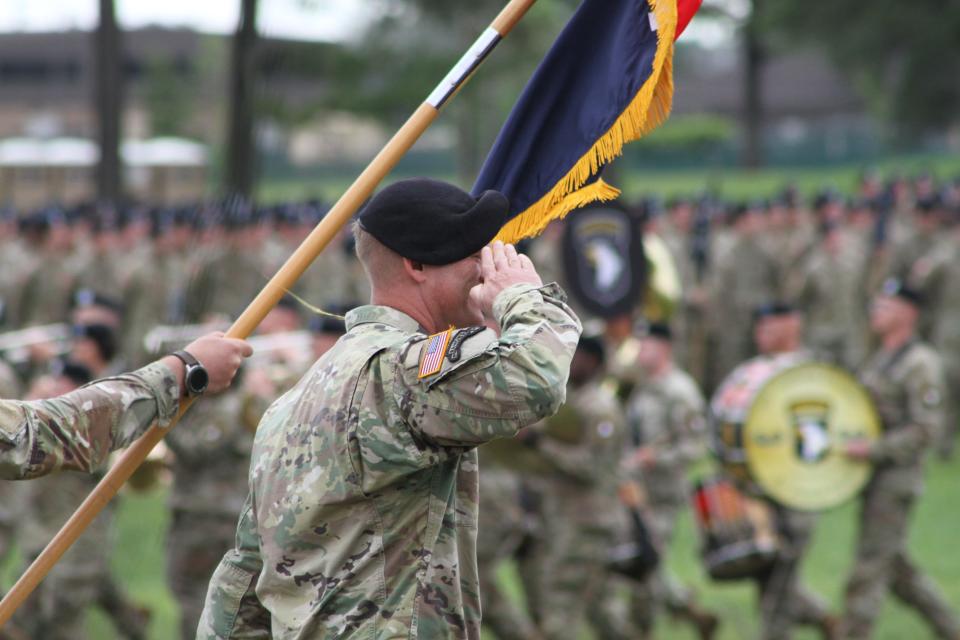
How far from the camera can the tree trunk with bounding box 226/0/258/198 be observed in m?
4.50

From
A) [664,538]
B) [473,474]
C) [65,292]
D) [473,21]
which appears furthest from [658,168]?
[473,474]

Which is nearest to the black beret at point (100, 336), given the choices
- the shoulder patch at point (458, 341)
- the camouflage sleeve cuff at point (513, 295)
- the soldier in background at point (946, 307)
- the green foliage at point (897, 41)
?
the camouflage sleeve cuff at point (513, 295)

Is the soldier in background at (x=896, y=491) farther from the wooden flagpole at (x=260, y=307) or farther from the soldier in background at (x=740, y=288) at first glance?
the soldier in background at (x=740, y=288)

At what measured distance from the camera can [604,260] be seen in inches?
446

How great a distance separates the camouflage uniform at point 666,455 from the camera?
9.66 metres

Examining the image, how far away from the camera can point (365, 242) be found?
403 centimetres

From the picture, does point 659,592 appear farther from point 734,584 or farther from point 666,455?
point 734,584

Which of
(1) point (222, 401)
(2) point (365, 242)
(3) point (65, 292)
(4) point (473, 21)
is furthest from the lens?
(4) point (473, 21)

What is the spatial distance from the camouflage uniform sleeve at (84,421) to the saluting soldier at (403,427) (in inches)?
13.5

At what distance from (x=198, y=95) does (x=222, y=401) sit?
5173 cm

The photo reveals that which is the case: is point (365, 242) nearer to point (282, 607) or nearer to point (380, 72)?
point (282, 607)

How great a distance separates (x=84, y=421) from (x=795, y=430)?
222 inches

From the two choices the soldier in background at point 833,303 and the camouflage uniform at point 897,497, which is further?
the soldier in background at point 833,303

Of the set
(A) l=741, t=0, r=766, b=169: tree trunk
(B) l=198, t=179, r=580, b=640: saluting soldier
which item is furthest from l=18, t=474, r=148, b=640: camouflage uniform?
(A) l=741, t=0, r=766, b=169: tree trunk
